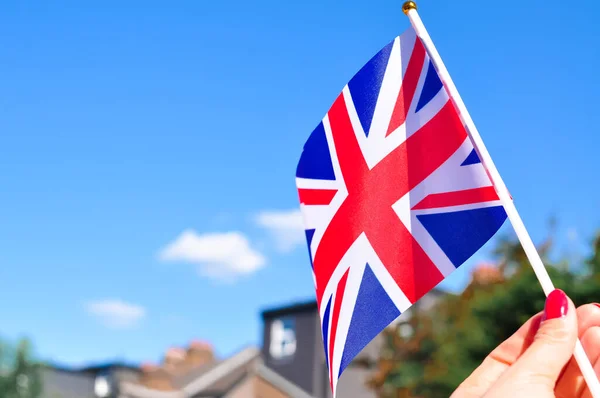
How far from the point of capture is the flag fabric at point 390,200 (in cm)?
411

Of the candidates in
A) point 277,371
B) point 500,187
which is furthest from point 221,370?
point 500,187

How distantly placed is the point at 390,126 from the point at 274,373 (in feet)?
115

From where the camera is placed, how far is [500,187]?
3.50m

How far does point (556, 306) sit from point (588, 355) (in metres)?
0.43

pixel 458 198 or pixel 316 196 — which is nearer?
pixel 458 198

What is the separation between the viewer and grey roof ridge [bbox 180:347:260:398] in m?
40.3

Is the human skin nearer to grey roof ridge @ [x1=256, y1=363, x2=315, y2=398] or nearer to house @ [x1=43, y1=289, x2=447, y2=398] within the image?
house @ [x1=43, y1=289, x2=447, y2=398]

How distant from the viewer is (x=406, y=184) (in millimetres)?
4305

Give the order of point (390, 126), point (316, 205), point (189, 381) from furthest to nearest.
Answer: point (189, 381) → point (316, 205) → point (390, 126)

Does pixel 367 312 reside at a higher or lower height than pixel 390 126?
lower

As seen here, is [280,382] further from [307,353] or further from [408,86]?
[408,86]

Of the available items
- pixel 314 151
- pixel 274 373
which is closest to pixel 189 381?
pixel 274 373

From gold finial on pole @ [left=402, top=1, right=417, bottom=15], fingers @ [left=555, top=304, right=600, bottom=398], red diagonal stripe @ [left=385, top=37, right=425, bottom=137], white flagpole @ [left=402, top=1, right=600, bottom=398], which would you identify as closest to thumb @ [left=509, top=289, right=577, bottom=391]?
white flagpole @ [left=402, top=1, right=600, bottom=398]

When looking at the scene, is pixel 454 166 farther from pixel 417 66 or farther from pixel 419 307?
pixel 419 307
